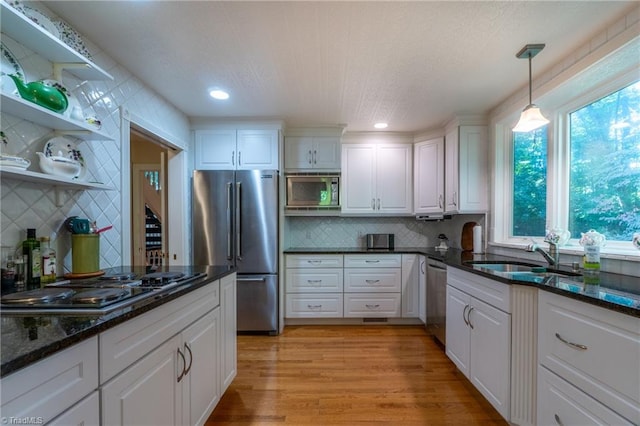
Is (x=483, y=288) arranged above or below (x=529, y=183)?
below

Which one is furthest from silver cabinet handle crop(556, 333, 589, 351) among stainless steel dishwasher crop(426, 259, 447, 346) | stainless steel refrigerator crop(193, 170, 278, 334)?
stainless steel refrigerator crop(193, 170, 278, 334)

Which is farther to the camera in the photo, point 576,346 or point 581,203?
point 581,203

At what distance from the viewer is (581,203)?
2129 millimetres

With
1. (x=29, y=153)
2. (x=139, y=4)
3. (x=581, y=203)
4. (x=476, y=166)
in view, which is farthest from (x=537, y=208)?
(x=29, y=153)

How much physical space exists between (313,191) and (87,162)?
85.3 inches

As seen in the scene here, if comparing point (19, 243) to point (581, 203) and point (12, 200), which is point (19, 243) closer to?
point (12, 200)

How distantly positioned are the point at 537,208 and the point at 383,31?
81.3 inches

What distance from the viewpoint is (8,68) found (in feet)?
4.14

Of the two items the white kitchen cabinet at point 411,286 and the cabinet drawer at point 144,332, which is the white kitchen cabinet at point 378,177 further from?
the cabinet drawer at point 144,332

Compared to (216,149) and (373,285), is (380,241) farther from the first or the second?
(216,149)

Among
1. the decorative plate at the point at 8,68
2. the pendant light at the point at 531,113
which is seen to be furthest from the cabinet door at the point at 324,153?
the decorative plate at the point at 8,68

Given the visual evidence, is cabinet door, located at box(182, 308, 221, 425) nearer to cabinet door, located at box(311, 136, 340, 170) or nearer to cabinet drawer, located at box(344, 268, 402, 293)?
cabinet drawer, located at box(344, 268, 402, 293)

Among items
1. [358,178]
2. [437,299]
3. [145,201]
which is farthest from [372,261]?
[145,201]

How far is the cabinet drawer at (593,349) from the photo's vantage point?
1.00 meters
